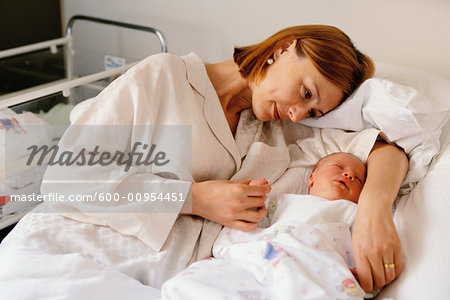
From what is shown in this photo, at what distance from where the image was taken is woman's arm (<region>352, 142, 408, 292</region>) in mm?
1203

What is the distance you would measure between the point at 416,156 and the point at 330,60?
41cm

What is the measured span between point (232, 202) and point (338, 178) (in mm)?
338

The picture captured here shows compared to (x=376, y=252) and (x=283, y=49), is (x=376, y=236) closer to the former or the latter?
(x=376, y=252)

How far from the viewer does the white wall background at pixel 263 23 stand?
6.46ft

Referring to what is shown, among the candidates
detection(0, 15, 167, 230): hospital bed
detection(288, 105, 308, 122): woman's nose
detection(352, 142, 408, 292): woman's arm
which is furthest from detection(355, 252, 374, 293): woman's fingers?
detection(0, 15, 167, 230): hospital bed

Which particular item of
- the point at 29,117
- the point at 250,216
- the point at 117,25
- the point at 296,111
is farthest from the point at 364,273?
the point at 117,25

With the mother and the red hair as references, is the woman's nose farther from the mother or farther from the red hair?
the red hair

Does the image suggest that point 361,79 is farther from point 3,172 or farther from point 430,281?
point 3,172

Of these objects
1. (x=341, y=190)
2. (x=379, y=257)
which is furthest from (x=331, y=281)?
(x=341, y=190)

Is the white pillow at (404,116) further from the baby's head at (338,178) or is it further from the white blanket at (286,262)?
the white blanket at (286,262)

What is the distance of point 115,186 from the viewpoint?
1390mm

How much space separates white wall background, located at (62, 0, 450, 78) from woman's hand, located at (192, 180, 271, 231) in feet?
3.32

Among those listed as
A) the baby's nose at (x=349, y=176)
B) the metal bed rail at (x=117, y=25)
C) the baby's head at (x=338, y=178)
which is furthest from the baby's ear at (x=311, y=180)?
the metal bed rail at (x=117, y=25)

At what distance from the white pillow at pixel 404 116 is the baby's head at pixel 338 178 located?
0.15m
